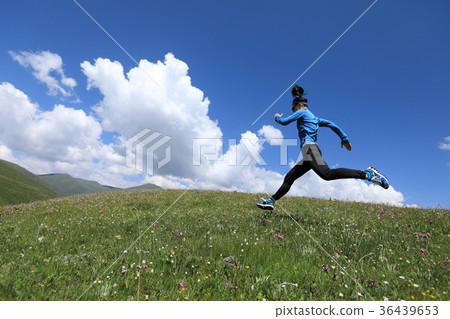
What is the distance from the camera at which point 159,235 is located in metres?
5.34

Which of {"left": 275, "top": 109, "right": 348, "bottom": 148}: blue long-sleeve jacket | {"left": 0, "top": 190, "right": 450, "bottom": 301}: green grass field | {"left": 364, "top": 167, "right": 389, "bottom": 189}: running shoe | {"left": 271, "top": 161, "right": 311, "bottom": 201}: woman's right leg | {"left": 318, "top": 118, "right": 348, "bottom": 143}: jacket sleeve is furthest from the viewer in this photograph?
{"left": 318, "top": 118, "right": 348, "bottom": 143}: jacket sleeve

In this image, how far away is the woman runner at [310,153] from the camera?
19.8 feet

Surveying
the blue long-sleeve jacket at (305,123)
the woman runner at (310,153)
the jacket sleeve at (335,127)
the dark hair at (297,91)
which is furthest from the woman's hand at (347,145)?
the dark hair at (297,91)

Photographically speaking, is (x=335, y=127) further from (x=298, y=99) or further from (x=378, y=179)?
(x=378, y=179)

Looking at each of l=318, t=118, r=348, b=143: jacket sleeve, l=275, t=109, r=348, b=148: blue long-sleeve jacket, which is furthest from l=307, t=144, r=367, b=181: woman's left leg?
l=318, t=118, r=348, b=143: jacket sleeve

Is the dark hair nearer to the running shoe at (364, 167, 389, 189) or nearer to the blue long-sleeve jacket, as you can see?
the blue long-sleeve jacket

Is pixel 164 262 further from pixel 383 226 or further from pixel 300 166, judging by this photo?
pixel 383 226

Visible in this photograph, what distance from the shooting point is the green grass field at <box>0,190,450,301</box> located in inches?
115

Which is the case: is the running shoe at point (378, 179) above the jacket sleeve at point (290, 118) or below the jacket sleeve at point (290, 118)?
below

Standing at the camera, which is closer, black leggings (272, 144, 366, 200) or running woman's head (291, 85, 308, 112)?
black leggings (272, 144, 366, 200)

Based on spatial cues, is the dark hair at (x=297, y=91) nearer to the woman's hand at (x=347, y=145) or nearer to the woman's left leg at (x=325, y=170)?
the woman's left leg at (x=325, y=170)

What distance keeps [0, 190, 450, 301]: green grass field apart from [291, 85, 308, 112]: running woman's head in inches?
147
